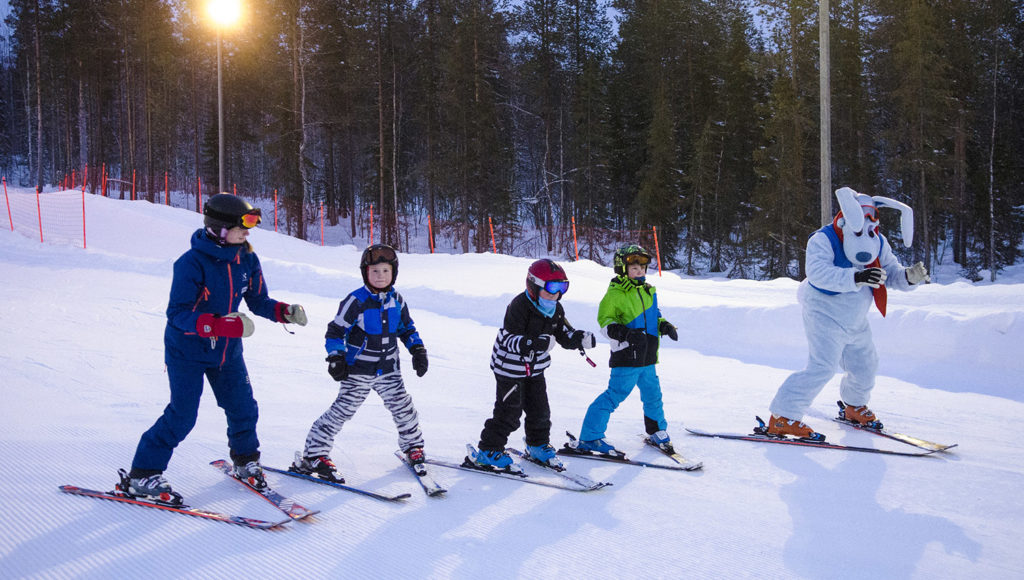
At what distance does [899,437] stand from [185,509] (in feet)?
16.9

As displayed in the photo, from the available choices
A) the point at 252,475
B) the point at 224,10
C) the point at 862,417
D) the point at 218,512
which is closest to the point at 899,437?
the point at 862,417

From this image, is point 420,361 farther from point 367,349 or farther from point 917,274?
point 917,274

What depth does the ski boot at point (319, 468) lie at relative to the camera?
13.6ft

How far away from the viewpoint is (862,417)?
18.2ft

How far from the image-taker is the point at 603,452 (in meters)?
4.85

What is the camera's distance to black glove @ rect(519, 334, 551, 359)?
4348 millimetres

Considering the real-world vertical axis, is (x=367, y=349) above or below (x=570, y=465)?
above

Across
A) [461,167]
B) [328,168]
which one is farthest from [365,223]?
[461,167]

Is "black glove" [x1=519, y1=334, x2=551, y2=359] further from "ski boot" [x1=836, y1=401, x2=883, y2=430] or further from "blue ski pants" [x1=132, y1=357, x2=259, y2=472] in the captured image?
"ski boot" [x1=836, y1=401, x2=883, y2=430]

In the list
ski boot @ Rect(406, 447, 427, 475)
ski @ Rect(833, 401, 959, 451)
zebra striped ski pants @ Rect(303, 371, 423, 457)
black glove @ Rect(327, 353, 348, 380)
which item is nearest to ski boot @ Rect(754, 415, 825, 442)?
ski @ Rect(833, 401, 959, 451)

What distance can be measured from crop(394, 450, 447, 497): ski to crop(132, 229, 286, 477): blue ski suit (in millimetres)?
1267

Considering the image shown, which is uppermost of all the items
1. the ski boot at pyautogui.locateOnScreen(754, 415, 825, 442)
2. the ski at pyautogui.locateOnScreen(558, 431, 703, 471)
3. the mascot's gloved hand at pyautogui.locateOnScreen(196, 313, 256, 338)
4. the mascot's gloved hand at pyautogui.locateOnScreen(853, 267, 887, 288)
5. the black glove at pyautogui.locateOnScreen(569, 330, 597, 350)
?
the mascot's gloved hand at pyautogui.locateOnScreen(853, 267, 887, 288)

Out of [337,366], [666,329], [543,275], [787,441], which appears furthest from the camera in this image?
[787,441]

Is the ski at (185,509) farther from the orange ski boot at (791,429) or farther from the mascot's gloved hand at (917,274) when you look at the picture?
the mascot's gloved hand at (917,274)
